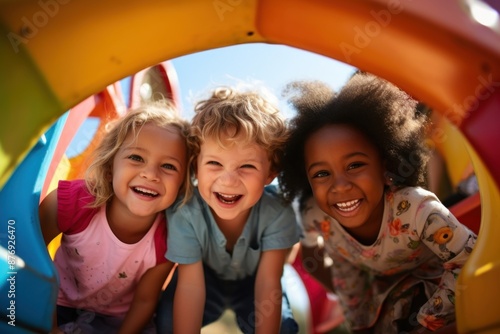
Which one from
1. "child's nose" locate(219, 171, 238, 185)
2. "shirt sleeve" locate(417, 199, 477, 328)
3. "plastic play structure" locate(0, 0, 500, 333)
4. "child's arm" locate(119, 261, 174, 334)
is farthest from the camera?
"child's arm" locate(119, 261, 174, 334)

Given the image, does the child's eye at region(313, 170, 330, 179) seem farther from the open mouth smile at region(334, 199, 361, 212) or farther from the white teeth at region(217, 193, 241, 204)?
the white teeth at region(217, 193, 241, 204)

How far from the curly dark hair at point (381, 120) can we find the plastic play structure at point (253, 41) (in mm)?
475

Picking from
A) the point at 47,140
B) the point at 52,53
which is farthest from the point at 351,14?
the point at 47,140

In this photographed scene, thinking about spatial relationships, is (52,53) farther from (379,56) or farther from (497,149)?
(497,149)

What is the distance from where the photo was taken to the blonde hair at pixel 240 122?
4.12 feet

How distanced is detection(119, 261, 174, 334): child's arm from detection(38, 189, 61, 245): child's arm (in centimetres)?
28

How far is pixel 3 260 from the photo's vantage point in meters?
0.88

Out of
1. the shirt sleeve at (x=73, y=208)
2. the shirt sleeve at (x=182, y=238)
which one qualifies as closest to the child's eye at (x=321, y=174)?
the shirt sleeve at (x=182, y=238)

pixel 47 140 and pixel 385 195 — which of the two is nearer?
pixel 47 140

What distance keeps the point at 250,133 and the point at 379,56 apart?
501 mm

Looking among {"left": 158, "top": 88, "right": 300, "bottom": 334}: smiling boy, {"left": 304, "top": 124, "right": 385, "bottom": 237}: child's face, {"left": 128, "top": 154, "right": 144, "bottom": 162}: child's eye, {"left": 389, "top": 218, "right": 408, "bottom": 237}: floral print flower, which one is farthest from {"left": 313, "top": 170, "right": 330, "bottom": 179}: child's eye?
{"left": 128, "top": 154, "right": 144, "bottom": 162}: child's eye

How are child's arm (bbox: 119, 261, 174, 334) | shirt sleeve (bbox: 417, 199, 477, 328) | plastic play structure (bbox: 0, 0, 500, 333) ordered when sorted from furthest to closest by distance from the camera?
child's arm (bbox: 119, 261, 174, 334), shirt sleeve (bbox: 417, 199, 477, 328), plastic play structure (bbox: 0, 0, 500, 333)

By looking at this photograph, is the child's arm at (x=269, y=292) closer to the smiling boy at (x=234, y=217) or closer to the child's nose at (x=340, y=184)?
the smiling boy at (x=234, y=217)

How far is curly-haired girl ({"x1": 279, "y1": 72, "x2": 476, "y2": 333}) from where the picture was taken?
1185 mm
